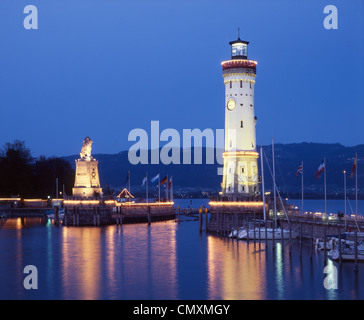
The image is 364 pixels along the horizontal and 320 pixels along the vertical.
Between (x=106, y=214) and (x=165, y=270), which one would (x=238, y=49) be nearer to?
(x=106, y=214)

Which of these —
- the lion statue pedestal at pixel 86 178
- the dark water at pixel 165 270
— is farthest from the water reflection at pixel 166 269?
the lion statue pedestal at pixel 86 178

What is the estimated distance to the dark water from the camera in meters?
52.8

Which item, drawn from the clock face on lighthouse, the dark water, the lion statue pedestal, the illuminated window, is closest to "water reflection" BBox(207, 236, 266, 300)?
the dark water

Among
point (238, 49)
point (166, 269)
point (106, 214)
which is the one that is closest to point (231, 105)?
point (238, 49)

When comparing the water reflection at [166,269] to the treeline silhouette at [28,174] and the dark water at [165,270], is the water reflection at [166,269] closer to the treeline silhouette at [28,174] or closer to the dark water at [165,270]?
the dark water at [165,270]

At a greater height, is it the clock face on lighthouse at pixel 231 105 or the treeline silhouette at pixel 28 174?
the clock face on lighthouse at pixel 231 105

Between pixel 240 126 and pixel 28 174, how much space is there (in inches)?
3268

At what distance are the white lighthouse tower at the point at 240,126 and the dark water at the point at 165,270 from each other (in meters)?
11.1

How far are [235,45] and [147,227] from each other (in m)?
33.5

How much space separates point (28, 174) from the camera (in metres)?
168

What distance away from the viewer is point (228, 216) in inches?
3750

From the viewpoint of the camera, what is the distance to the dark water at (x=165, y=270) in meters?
52.8

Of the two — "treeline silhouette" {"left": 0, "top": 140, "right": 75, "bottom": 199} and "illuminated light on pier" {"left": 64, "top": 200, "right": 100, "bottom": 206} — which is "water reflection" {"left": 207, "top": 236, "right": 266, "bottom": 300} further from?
"treeline silhouette" {"left": 0, "top": 140, "right": 75, "bottom": 199}
